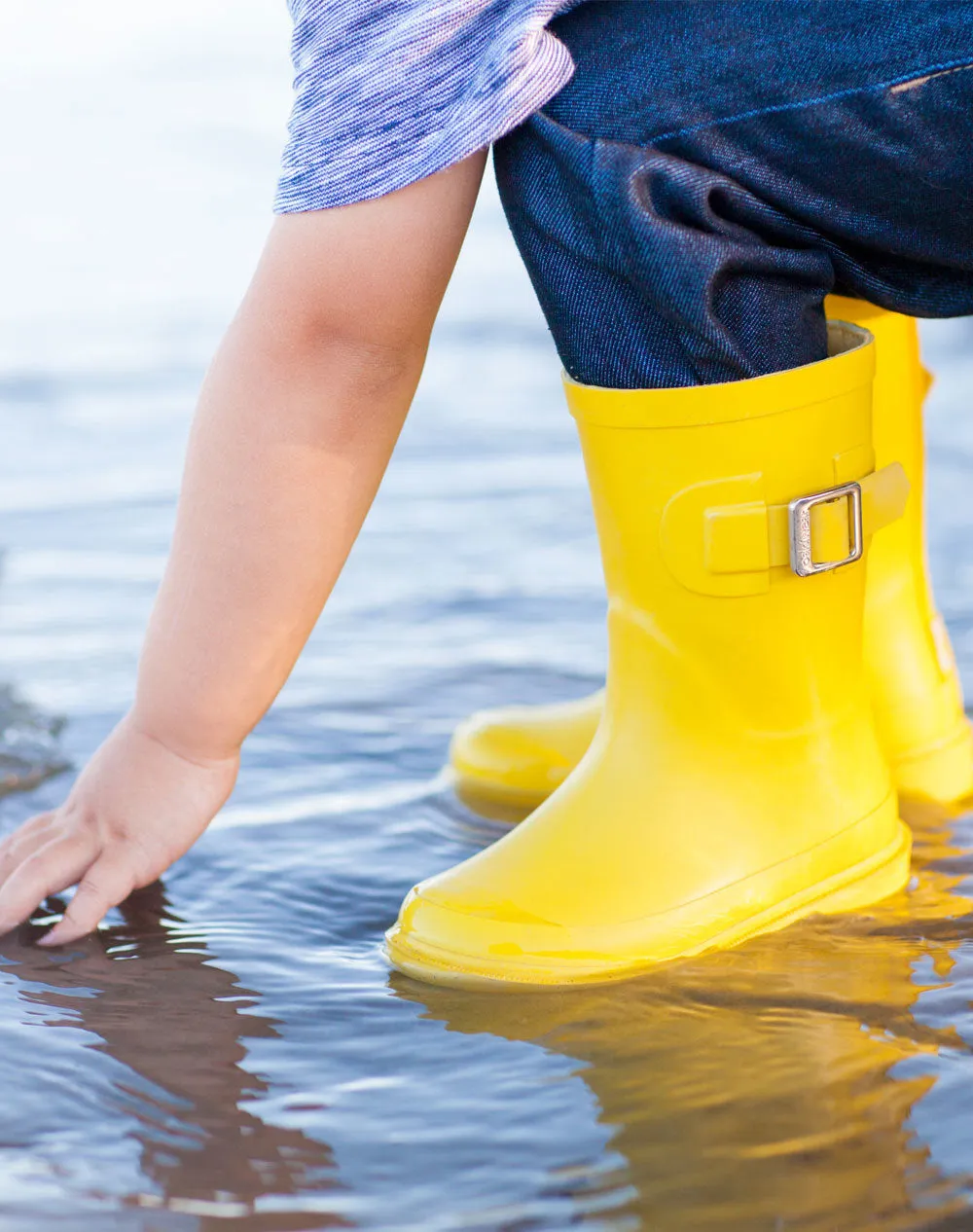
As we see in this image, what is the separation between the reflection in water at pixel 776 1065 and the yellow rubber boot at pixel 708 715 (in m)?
0.03

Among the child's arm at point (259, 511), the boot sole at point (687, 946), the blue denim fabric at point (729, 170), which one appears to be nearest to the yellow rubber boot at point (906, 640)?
the boot sole at point (687, 946)

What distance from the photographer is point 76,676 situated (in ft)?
4.72

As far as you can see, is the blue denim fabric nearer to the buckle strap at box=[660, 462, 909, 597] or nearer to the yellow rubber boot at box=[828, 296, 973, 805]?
the buckle strap at box=[660, 462, 909, 597]

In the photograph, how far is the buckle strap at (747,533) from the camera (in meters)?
0.92

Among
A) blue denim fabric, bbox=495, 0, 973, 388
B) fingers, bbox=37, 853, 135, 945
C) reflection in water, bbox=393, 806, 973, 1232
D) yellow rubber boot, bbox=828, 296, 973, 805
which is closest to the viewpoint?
reflection in water, bbox=393, 806, 973, 1232

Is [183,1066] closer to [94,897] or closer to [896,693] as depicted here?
[94,897]

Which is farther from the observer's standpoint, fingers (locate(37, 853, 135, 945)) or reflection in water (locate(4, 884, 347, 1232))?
fingers (locate(37, 853, 135, 945))

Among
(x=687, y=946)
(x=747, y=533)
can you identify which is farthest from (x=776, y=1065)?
(x=747, y=533)

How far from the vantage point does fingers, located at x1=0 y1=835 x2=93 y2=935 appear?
982 millimetres

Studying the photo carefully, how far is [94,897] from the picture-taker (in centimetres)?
98

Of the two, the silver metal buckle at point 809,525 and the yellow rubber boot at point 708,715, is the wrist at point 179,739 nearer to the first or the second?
the yellow rubber boot at point 708,715

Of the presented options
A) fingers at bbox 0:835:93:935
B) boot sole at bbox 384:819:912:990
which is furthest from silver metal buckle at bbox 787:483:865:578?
fingers at bbox 0:835:93:935

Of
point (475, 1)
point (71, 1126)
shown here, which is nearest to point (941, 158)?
point (475, 1)

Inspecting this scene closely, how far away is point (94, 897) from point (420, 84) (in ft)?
1.64
